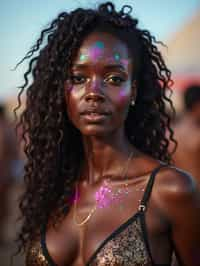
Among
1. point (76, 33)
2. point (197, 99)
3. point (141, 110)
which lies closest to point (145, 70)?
point (141, 110)

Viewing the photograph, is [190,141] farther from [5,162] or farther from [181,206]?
[181,206]

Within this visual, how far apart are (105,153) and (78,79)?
367 millimetres

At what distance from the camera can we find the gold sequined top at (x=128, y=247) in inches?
93.6

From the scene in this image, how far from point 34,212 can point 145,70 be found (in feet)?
2.87

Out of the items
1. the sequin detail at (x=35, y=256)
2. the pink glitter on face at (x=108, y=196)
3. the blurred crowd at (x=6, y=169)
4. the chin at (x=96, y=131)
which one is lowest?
the blurred crowd at (x=6, y=169)

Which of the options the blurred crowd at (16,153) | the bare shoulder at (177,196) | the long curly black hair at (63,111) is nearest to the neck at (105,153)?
the long curly black hair at (63,111)

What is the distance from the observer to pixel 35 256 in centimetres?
260

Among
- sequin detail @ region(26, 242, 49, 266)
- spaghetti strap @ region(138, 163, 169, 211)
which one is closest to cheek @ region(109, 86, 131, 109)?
spaghetti strap @ region(138, 163, 169, 211)

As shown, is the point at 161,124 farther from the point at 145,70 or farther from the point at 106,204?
the point at 106,204

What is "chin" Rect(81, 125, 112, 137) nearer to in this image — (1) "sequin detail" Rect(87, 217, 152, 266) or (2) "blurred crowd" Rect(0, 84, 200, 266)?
(1) "sequin detail" Rect(87, 217, 152, 266)

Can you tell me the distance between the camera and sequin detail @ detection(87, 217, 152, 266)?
238 cm

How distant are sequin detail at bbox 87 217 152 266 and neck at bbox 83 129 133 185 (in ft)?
1.19

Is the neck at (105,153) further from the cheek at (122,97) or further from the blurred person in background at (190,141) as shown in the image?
the blurred person in background at (190,141)

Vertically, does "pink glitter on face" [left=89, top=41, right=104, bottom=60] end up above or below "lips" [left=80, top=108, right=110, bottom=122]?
above
